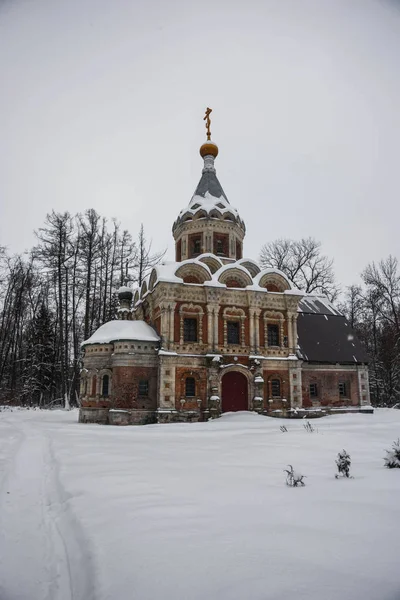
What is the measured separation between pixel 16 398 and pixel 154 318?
15252mm

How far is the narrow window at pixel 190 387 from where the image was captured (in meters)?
20.0

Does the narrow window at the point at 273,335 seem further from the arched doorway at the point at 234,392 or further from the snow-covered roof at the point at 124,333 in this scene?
the snow-covered roof at the point at 124,333

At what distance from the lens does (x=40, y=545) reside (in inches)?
150

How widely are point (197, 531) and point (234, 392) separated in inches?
685

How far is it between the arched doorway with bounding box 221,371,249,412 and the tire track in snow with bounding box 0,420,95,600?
14.9 m

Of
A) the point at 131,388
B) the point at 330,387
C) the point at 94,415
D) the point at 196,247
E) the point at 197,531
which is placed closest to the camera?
the point at 197,531

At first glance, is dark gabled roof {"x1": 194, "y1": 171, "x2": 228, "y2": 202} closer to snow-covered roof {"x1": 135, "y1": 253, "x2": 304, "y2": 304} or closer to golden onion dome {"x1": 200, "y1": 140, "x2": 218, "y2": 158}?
golden onion dome {"x1": 200, "y1": 140, "x2": 218, "y2": 158}

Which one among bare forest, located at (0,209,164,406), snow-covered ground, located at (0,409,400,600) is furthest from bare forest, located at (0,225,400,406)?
snow-covered ground, located at (0,409,400,600)

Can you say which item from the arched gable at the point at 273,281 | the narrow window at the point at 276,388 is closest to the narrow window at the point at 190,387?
the narrow window at the point at 276,388

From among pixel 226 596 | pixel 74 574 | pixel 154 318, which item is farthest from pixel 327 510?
pixel 154 318

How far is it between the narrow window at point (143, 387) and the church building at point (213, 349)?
5cm

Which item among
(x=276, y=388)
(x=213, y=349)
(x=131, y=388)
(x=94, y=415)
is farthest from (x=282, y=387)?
(x=94, y=415)

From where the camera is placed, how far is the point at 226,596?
8.81 ft

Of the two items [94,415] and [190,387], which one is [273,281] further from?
[94,415]
